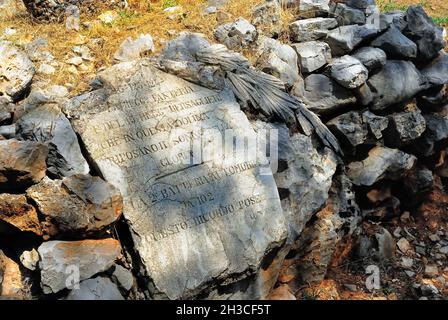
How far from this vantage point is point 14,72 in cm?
426

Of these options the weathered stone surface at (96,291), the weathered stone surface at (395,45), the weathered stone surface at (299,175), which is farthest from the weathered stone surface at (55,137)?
the weathered stone surface at (395,45)

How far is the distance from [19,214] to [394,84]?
3.98m

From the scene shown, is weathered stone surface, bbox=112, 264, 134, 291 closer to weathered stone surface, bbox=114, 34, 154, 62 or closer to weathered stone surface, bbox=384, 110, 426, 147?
weathered stone surface, bbox=114, 34, 154, 62

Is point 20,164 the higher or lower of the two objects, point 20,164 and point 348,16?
the higher

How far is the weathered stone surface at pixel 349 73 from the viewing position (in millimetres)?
5125

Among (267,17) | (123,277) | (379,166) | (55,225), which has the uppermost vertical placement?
(267,17)

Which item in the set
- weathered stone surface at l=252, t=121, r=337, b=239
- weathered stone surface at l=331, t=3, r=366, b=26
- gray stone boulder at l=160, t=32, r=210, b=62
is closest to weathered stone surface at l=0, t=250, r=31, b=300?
weathered stone surface at l=252, t=121, r=337, b=239

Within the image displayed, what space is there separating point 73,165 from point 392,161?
333 centimetres

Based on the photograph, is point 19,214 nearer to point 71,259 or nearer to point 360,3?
point 71,259

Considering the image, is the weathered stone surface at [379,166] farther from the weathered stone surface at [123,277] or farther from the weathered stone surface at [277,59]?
the weathered stone surface at [123,277]

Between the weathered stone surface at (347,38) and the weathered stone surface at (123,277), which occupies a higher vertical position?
the weathered stone surface at (347,38)

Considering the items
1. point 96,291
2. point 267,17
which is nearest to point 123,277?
point 96,291

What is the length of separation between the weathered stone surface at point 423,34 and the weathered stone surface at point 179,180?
109 inches
